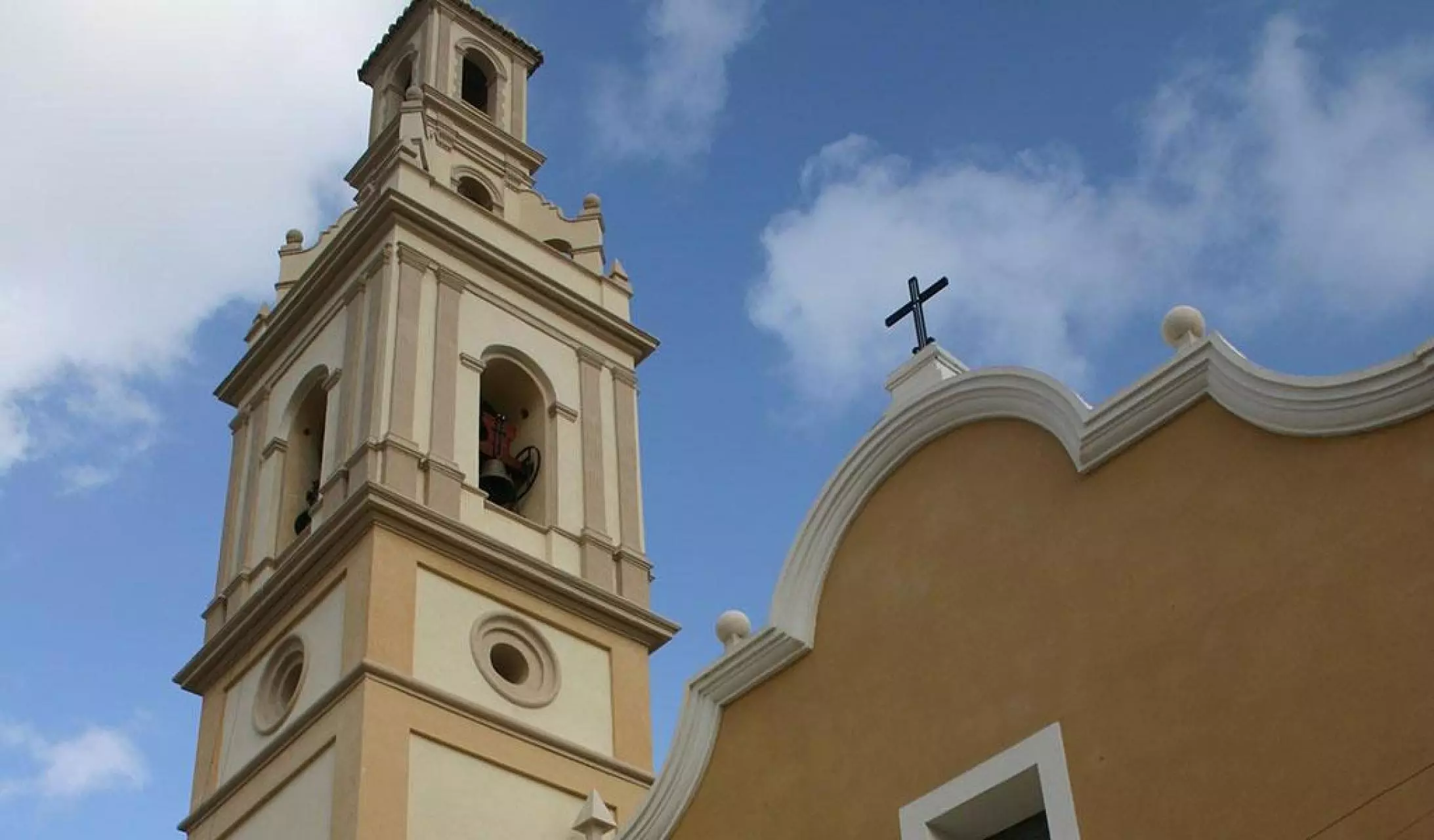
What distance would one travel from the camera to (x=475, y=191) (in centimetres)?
2086

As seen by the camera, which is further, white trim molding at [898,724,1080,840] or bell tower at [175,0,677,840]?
bell tower at [175,0,677,840]

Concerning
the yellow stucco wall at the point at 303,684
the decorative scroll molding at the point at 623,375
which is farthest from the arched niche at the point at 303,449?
the decorative scroll molding at the point at 623,375

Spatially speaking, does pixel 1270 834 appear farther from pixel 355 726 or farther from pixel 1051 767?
pixel 355 726

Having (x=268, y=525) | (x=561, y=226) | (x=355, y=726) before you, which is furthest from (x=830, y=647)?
(x=561, y=226)

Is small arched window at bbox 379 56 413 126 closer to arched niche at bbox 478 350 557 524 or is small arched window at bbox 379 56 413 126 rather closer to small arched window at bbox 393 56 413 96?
small arched window at bbox 393 56 413 96

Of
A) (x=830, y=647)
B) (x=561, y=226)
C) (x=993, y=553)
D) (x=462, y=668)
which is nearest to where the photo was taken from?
(x=993, y=553)

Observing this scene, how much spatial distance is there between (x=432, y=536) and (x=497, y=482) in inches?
71.8

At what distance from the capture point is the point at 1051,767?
7.98 m

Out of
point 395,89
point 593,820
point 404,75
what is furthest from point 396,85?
point 593,820

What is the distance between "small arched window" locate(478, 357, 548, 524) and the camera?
56.7ft

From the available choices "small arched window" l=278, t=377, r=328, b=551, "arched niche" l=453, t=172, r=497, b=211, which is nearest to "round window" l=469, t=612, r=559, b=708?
"small arched window" l=278, t=377, r=328, b=551

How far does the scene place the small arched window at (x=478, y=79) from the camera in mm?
23391

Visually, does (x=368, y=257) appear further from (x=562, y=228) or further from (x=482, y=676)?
(x=482, y=676)

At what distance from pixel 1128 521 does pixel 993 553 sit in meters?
0.82
